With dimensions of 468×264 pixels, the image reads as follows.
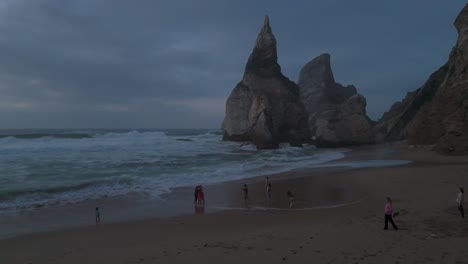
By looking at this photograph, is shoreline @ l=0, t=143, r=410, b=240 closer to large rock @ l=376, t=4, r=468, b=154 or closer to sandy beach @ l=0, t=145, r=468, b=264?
sandy beach @ l=0, t=145, r=468, b=264

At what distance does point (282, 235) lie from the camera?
9867 mm

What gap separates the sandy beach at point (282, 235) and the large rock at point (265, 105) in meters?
33.9

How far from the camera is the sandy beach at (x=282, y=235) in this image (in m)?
8.03

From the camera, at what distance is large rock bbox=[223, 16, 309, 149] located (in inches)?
2023

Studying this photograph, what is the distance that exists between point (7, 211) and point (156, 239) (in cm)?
772

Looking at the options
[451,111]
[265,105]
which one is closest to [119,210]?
[451,111]

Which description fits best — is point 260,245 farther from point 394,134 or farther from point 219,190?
point 394,134

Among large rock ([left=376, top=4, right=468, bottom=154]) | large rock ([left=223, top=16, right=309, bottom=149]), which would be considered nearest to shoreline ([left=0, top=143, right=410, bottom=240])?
large rock ([left=376, top=4, right=468, bottom=154])

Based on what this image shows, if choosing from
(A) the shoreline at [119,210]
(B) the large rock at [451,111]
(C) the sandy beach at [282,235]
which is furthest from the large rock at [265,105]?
(C) the sandy beach at [282,235]

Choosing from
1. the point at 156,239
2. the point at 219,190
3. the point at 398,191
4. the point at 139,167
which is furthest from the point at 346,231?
the point at 139,167

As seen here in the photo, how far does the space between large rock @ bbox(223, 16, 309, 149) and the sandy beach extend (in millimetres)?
33908

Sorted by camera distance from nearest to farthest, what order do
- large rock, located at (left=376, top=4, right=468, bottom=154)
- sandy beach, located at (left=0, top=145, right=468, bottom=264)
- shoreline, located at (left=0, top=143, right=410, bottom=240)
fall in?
sandy beach, located at (left=0, top=145, right=468, bottom=264) → shoreline, located at (left=0, top=143, right=410, bottom=240) → large rock, located at (left=376, top=4, right=468, bottom=154)

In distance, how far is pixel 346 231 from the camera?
9969 mm

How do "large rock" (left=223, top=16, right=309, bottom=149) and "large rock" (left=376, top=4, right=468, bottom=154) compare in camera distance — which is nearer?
"large rock" (left=376, top=4, right=468, bottom=154)
